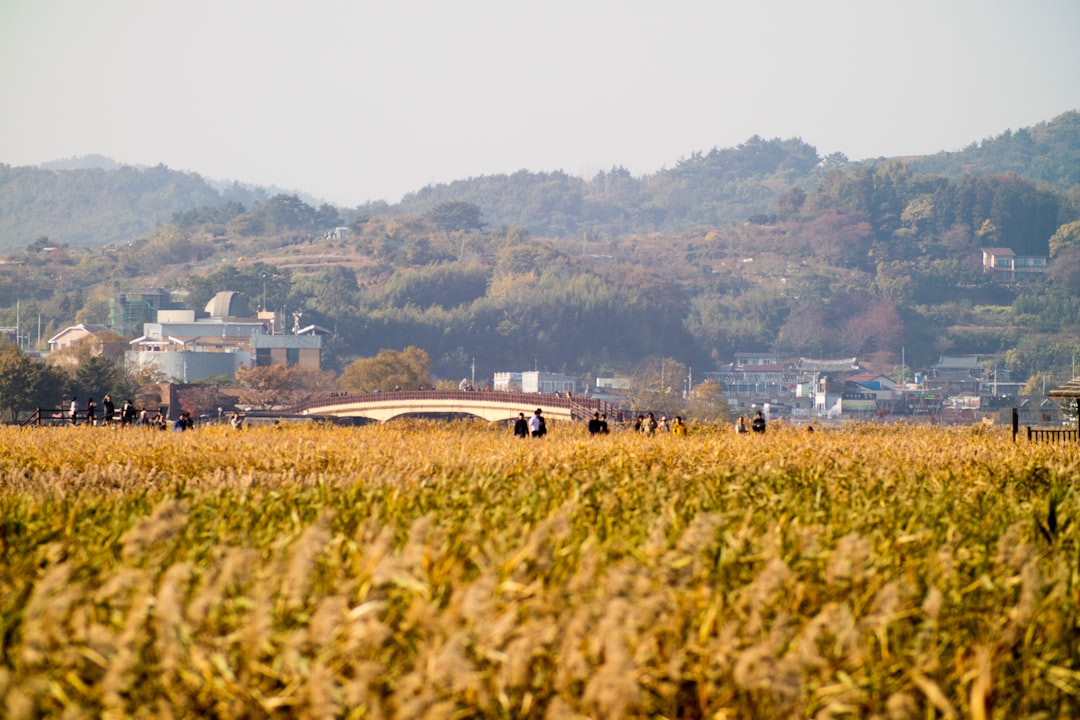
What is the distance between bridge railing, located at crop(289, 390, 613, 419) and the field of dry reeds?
61156 millimetres

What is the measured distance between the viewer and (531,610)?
31.4 feet

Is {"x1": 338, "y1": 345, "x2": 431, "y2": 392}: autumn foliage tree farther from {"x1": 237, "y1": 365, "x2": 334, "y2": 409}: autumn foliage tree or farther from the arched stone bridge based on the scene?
the arched stone bridge

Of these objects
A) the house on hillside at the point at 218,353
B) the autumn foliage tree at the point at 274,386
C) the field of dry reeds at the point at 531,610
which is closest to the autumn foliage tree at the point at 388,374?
the autumn foliage tree at the point at 274,386

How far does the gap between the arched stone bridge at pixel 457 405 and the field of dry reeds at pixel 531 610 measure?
2640 inches

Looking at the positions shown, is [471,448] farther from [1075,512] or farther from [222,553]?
[222,553]

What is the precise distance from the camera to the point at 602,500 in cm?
1529

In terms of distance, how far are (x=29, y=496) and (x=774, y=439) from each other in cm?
1746

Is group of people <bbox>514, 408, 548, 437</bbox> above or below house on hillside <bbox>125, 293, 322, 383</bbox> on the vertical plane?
below

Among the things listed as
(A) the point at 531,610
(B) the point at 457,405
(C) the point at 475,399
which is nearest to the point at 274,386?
(B) the point at 457,405

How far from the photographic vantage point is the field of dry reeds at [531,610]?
27.8ft

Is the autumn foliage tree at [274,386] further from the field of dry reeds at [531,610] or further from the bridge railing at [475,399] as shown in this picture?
the field of dry reeds at [531,610]

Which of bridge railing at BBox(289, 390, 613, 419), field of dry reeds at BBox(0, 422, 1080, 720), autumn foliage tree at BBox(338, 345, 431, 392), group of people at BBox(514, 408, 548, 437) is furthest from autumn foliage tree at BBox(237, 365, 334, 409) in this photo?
field of dry reeds at BBox(0, 422, 1080, 720)

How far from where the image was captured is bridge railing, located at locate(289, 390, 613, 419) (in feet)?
275

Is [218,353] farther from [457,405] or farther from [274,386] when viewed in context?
[457,405]
